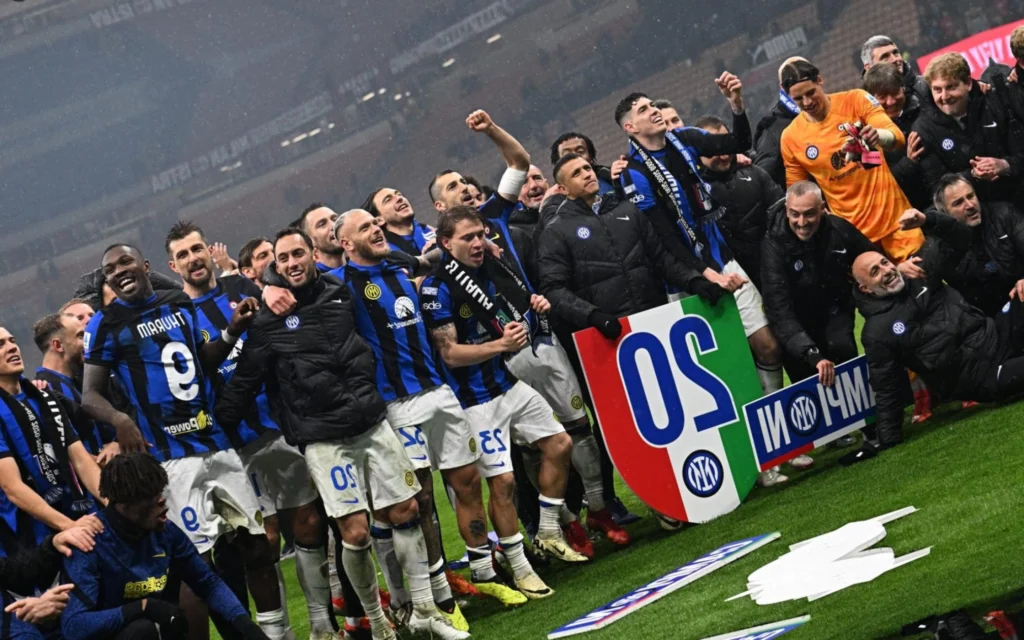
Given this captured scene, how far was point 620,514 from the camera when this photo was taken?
274 inches

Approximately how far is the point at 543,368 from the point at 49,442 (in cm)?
242

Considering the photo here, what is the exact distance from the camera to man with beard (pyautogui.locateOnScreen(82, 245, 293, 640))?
5418 mm

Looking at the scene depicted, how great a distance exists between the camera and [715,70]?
2847cm

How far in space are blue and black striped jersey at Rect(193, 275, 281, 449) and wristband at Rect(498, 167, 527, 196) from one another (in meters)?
1.45

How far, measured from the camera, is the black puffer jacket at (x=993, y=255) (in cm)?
639

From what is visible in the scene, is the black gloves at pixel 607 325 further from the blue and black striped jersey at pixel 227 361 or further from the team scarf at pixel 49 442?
the team scarf at pixel 49 442

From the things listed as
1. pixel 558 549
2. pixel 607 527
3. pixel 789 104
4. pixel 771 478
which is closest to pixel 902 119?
pixel 789 104

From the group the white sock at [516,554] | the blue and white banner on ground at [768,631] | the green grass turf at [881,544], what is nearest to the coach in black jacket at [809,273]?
the green grass turf at [881,544]

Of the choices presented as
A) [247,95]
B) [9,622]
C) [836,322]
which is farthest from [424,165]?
[9,622]

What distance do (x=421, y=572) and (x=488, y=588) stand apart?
49 centimetres

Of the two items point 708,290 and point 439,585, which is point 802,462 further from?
point 439,585

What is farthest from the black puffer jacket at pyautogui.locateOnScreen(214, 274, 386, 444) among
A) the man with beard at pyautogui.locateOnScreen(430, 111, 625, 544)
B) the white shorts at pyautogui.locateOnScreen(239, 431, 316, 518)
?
the man with beard at pyautogui.locateOnScreen(430, 111, 625, 544)

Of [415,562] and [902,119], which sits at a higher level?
[902,119]

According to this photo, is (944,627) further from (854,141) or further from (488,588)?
(854,141)
